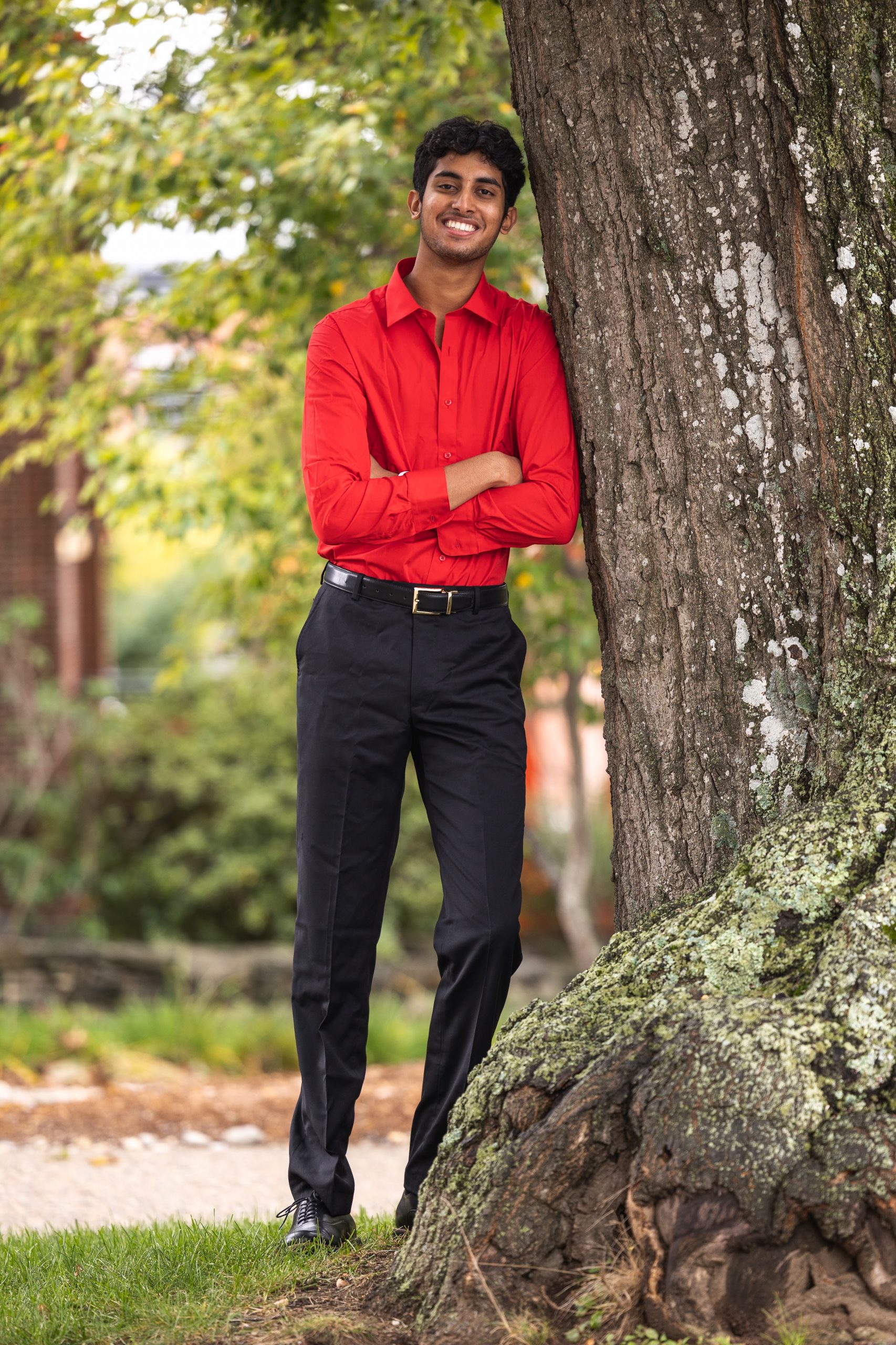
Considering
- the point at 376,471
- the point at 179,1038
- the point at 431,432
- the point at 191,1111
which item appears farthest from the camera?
the point at 179,1038

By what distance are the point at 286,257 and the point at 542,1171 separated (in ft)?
14.0

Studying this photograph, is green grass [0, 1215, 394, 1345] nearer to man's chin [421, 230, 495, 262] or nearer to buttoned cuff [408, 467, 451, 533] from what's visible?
buttoned cuff [408, 467, 451, 533]

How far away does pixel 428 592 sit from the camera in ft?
10.3

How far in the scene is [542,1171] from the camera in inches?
94.0

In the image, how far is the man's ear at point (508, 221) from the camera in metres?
3.36

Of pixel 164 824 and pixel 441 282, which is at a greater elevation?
pixel 441 282

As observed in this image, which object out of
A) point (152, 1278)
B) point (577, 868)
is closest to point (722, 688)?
point (152, 1278)

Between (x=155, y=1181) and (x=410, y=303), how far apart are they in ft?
11.6

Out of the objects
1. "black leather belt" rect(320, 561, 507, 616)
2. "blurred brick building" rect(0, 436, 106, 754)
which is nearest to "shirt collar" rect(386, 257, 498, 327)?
"black leather belt" rect(320, 561, 507, 616)

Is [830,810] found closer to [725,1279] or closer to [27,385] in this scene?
[725,1279]

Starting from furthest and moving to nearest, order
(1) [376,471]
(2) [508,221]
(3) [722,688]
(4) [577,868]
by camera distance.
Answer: (4) [577,868]
(2) [508,221]
(1) [376,471]
(3) [722,688]

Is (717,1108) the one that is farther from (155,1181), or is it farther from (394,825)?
(155,1181)

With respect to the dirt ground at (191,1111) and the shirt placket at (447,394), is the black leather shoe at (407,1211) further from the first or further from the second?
the dirt ground at (191,1111)

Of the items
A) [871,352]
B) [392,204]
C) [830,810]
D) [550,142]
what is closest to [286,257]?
[392,204]
